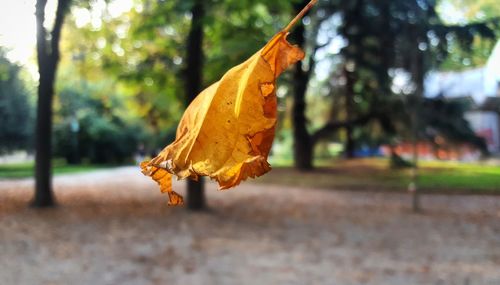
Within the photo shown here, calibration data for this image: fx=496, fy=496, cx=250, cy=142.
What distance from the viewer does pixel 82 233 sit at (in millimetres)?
10195

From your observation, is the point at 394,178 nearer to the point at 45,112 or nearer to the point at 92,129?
the point at 45,112

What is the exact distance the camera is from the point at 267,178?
23.9 meters

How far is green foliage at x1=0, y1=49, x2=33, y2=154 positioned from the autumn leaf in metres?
12.6

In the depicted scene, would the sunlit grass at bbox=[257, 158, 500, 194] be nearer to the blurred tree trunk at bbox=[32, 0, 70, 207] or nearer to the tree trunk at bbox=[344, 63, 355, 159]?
the tree trunk at bbox=[344, 63, 355, 159]

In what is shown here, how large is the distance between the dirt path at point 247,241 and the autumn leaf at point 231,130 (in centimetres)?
635

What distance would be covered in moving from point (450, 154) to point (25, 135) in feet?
55.5

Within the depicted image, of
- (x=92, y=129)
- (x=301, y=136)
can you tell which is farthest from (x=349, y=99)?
(x=92, y=129)

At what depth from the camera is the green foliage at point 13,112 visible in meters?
13.6

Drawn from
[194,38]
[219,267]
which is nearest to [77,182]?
[194,38]

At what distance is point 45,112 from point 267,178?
1255 cm

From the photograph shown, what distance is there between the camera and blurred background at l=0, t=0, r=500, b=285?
799cm

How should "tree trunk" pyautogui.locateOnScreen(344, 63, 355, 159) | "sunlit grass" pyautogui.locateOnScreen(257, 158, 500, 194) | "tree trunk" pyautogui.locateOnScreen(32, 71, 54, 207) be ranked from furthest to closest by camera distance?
"tree trunk" pyautogui.locateOnScreen(344, 63, 355, 159)
"sunlit grass" pyautogui.locateOnScreen(257, 158, 500, 194)
"tree trunk" pyautogui.locateOnScreen(32, 71, 54, 207)

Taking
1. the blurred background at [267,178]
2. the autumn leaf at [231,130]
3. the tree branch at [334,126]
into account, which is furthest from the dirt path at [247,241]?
the tree branch at [334,126]

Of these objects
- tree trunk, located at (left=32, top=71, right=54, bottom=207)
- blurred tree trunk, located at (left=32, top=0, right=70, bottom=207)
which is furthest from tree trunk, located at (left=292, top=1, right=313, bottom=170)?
tree trunk, located at (left=32, top=71, right=54, bottom=207)
